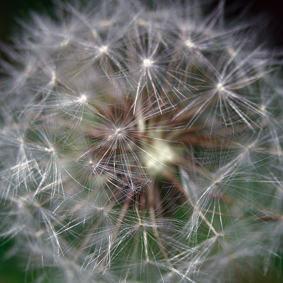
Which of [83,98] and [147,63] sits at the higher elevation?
[147,63]

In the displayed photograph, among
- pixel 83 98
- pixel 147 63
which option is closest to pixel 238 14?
pixel 147 63

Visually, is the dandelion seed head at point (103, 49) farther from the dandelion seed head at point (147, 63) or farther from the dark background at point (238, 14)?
the dark background at point (238, 14)

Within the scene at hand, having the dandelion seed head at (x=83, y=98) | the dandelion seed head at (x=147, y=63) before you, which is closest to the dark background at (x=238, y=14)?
the dandelion seed head at (x=147, y=63)

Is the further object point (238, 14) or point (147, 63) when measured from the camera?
point (238, 14)

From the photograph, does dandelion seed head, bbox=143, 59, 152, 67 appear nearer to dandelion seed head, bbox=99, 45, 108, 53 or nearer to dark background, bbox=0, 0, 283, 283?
dandelion seed head, bbox=99, 45, 108, 53

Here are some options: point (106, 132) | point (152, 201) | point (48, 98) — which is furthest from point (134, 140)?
point (48, 98)

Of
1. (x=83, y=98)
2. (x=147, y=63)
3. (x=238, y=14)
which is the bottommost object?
(x=83, y=98)

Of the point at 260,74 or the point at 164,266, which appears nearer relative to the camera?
the point at 164,266

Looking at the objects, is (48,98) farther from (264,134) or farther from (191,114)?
(264,134)

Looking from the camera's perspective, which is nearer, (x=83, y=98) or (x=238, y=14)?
(x=83, y=98)

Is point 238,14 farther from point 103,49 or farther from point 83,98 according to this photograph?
point 83,98

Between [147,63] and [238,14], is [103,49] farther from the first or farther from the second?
[238,14]
